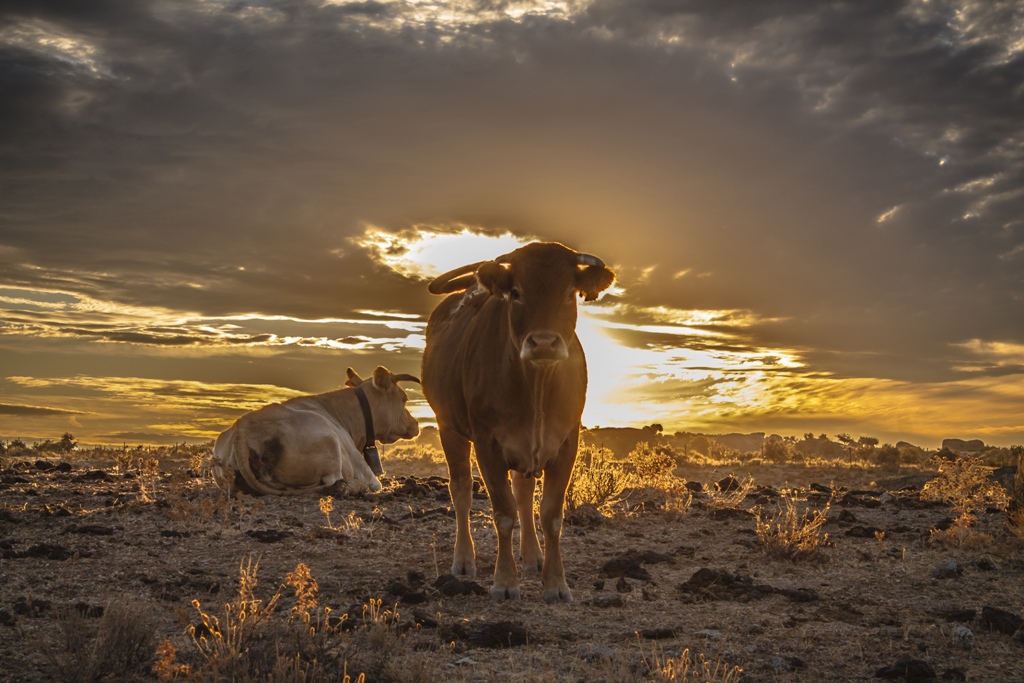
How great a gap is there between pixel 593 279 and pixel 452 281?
1.62 m

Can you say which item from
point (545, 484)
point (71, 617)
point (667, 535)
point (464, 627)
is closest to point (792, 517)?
point (667, 535)

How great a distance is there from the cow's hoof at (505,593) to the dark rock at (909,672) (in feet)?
9.26

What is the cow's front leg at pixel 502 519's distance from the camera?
715 cm

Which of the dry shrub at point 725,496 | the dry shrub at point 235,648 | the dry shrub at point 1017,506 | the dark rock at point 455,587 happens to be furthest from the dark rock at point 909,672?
the dry shrub at point 725,496

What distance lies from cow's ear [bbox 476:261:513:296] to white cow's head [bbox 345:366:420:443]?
880 cm

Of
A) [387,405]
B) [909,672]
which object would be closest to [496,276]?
[909,672]

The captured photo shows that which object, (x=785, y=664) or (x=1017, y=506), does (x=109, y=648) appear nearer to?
(x=785, y=664)

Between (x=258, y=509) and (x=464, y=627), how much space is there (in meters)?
5.34

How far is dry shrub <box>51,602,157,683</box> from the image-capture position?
4836mm

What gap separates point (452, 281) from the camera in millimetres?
8148

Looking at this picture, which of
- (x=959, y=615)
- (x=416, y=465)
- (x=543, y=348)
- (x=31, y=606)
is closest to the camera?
(x=31, y=606)

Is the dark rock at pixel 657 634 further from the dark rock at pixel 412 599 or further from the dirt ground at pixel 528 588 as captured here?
the dark rock at pixel 412 599

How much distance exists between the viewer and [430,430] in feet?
169

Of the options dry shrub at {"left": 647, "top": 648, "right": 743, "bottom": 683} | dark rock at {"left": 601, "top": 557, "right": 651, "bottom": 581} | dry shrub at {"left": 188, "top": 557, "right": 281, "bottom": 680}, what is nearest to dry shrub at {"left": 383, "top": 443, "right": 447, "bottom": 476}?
dark rock at {"left": 601, "top": 557, "right": 651, "bottom": 581}
